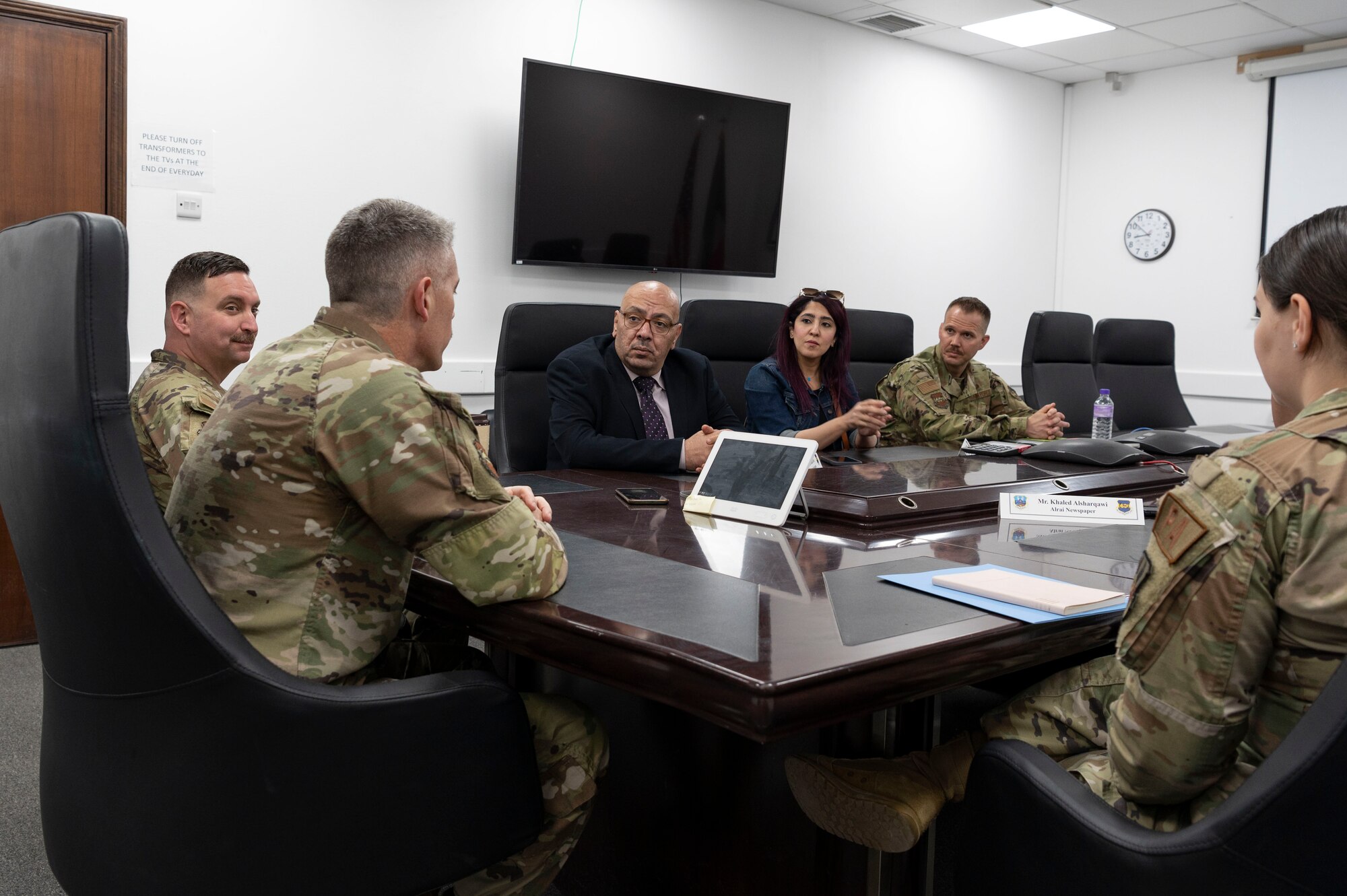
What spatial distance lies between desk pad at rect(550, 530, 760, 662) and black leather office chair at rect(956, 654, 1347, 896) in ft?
1.09

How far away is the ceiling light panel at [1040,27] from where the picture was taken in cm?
558

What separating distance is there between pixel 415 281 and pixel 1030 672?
131 centimetres

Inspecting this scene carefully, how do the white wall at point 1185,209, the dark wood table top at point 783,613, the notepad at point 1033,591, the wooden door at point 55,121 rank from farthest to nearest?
1. the white wall at point 1185,209
2. the wooden door at point 55,121
3. the notepad at point 1033,591
4. the dark wood table top at point 783,613

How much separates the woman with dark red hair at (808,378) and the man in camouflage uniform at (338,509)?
2060 mm

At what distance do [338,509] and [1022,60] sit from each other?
631 centimetres

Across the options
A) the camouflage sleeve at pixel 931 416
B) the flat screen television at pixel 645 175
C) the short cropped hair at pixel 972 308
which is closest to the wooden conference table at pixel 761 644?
the camouflage sleeve at pixel 931 416

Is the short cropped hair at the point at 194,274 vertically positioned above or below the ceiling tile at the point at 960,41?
below

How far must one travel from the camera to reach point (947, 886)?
1953 mm

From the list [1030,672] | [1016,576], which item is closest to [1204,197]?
[1030,672]

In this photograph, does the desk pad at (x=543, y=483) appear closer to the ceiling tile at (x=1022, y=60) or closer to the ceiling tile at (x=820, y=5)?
the ceiling tile at (x=820, y=5)

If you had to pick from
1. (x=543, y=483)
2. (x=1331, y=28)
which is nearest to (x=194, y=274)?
(x=543, y=483)

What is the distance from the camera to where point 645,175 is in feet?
16.0

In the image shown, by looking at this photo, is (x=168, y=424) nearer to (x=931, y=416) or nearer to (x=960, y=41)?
(x=931, y=416)

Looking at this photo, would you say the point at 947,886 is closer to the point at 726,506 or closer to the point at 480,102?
the point at 726,506
